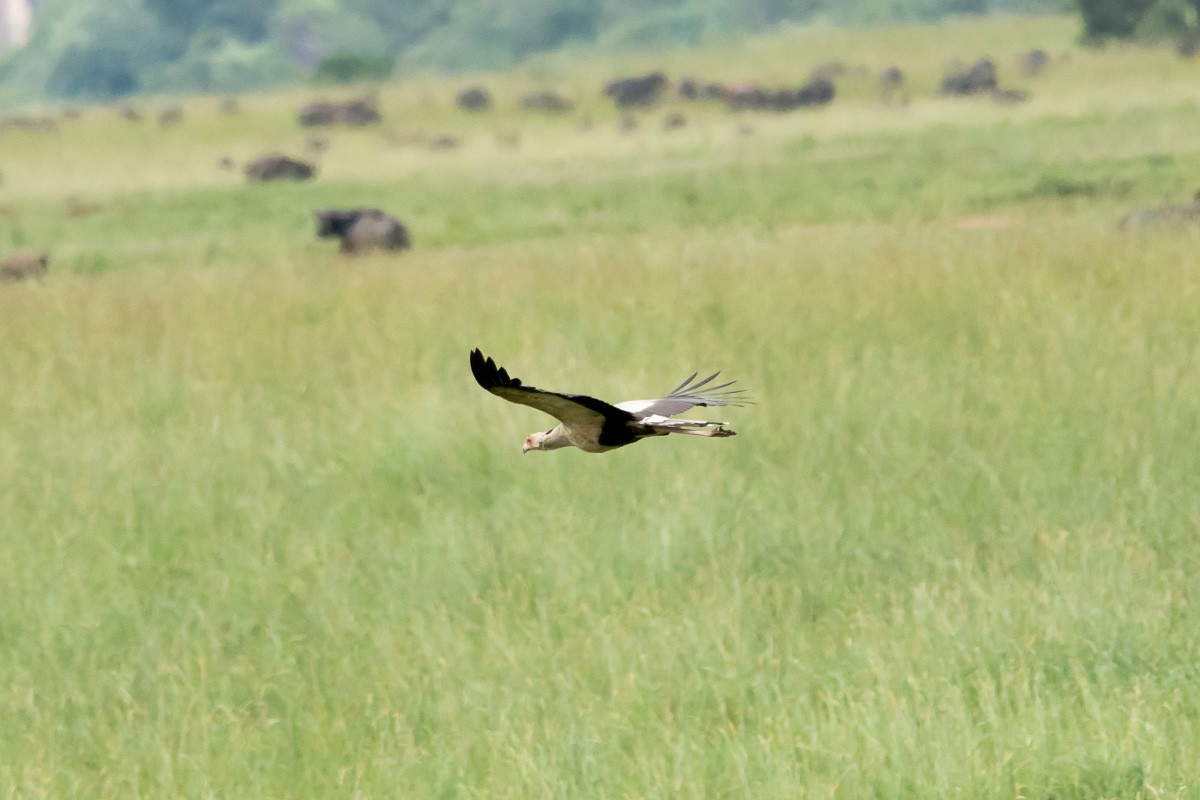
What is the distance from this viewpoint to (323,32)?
111438 millimetres

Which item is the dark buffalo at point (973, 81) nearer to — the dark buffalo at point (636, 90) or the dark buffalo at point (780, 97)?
the dark buffalo at point (780, 97)

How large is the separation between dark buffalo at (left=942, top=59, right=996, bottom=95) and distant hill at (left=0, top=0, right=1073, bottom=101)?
49.4 metres

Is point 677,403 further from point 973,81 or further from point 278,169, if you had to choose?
point 973,81

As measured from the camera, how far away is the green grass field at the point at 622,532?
14.7 feet

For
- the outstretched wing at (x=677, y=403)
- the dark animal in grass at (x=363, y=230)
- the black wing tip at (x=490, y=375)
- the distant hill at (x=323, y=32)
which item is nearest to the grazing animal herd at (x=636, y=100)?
the dark animal in grass at (x=363, y=230)

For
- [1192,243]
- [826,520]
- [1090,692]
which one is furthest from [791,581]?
[1192,243]

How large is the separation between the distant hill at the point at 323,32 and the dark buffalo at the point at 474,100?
45.4 m

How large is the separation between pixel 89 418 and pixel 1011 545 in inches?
169

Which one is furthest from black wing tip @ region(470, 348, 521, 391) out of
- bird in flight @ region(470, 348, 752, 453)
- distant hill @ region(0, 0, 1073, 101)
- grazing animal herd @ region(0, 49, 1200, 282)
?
distant hill @ region(0, 0, 1073, 101)

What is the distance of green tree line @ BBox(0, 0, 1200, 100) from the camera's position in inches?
3944

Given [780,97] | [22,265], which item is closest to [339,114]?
[780,97]

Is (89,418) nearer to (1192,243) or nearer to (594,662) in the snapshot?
(594,662)

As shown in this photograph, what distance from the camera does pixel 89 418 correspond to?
311 inches

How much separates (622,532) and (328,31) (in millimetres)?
109144
